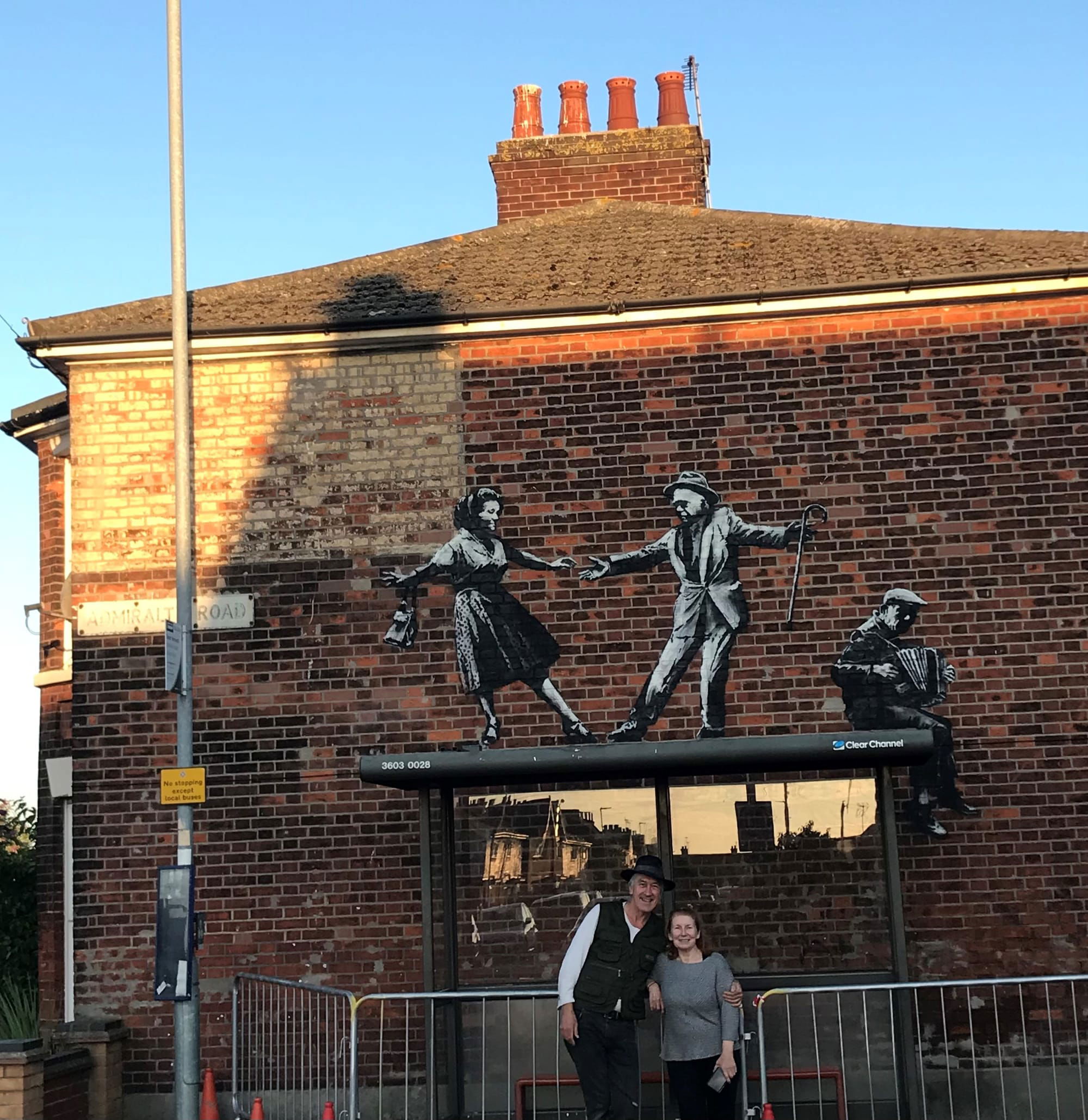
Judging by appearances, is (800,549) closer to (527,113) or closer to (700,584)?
(700,584)

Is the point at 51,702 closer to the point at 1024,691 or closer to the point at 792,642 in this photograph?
the point at 792,642

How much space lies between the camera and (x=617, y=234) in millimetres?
15102

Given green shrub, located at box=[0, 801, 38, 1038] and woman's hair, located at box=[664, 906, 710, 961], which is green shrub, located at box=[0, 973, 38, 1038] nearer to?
green shrub, located at box=[0, 801, 38, 1038]

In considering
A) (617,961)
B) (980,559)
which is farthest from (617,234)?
(617,961)

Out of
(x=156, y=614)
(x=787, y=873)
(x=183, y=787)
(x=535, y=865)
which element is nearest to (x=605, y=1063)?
(x=535, y=865)

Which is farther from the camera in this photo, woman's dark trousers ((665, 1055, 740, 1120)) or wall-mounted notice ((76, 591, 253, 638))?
wall-mounted notice ((76, 591, 253, 638))

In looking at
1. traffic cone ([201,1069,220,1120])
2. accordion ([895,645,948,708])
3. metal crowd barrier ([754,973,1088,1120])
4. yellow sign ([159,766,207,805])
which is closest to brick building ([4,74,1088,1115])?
accordion ([895,645,948,708])

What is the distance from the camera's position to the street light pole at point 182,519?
36.3 ft

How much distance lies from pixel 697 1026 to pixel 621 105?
39.3ft

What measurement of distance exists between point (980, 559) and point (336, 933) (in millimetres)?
5925

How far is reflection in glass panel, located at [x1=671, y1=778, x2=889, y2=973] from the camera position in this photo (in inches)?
447

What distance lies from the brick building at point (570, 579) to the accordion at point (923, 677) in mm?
152

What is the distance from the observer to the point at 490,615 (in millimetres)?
12695

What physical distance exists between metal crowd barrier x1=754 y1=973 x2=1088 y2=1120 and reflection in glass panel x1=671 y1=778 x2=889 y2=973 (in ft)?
2.01
